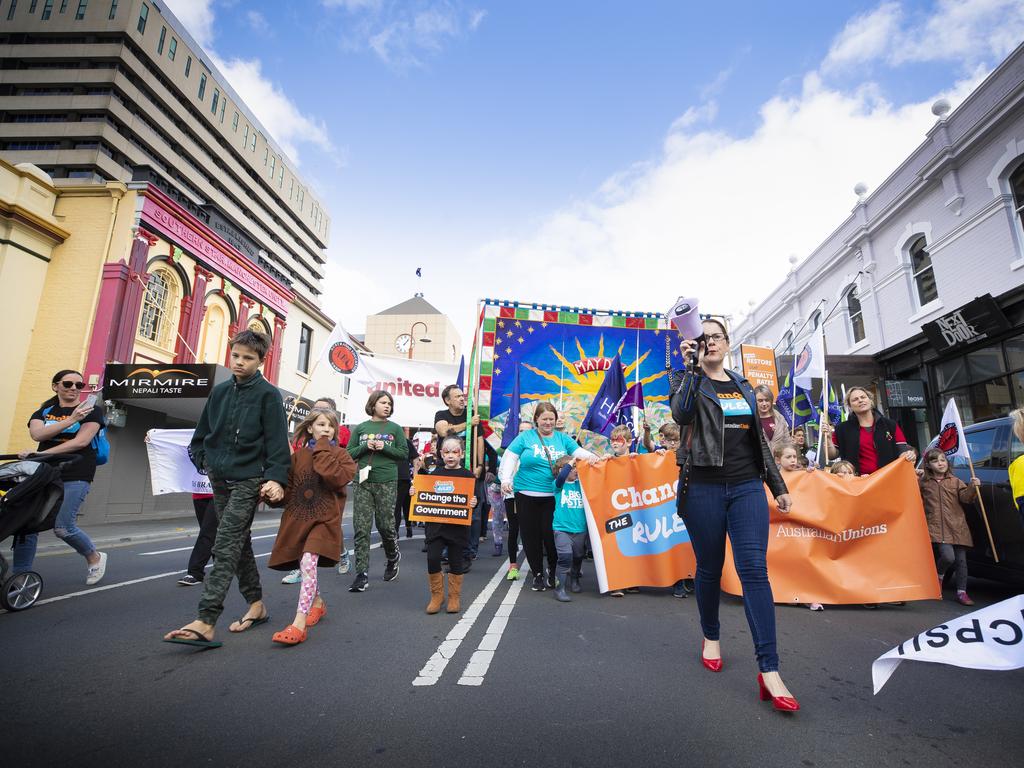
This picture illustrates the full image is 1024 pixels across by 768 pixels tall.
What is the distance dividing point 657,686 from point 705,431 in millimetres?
1417

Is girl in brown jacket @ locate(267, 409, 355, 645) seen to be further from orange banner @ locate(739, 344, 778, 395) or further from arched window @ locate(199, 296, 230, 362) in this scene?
arched window @ locate(199, 296, 230, 362)

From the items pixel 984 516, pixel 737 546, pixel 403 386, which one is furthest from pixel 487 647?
pixel 403 386

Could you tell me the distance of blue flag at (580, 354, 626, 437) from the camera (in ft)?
24.6

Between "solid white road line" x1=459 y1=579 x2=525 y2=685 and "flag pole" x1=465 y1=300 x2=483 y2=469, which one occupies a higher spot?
"flag pole" x1=465 y1=300 x2=483 y2=469

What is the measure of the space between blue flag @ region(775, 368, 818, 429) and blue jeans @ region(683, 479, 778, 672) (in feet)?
24.7

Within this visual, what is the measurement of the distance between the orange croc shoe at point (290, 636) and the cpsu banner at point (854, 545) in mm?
3831

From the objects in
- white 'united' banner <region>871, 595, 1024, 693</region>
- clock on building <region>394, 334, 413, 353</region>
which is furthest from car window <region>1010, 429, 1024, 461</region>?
clock on building <region>394, 334, 413, 353</region>

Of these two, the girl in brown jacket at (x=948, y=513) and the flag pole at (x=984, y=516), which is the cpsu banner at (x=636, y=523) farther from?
the flag pole at (x=984, y=516)

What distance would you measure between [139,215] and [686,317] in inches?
693

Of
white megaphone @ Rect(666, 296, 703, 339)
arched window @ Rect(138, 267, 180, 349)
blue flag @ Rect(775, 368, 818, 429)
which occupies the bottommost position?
white megaphone @ Rect(666, 296, 703, 339)

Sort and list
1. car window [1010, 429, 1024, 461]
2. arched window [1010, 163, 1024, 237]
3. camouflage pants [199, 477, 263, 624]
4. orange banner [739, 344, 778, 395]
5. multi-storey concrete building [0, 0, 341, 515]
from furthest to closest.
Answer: multi-storey concrete building [0, 0, 341, 515] < orange banner [739, 344, 778, 395] < arched window [1010, 163, 1024, 237] < car window [1010, 429, 1024, 461] < camouflage pants [199, 477, 263, 624]

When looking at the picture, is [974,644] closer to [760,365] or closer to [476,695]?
[476,695]

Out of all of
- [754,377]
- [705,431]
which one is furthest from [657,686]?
[754,377]

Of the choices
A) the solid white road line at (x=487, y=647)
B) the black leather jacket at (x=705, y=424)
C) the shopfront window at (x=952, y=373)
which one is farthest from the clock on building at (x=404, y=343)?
the black leather jacket at (x=705, y=424)
